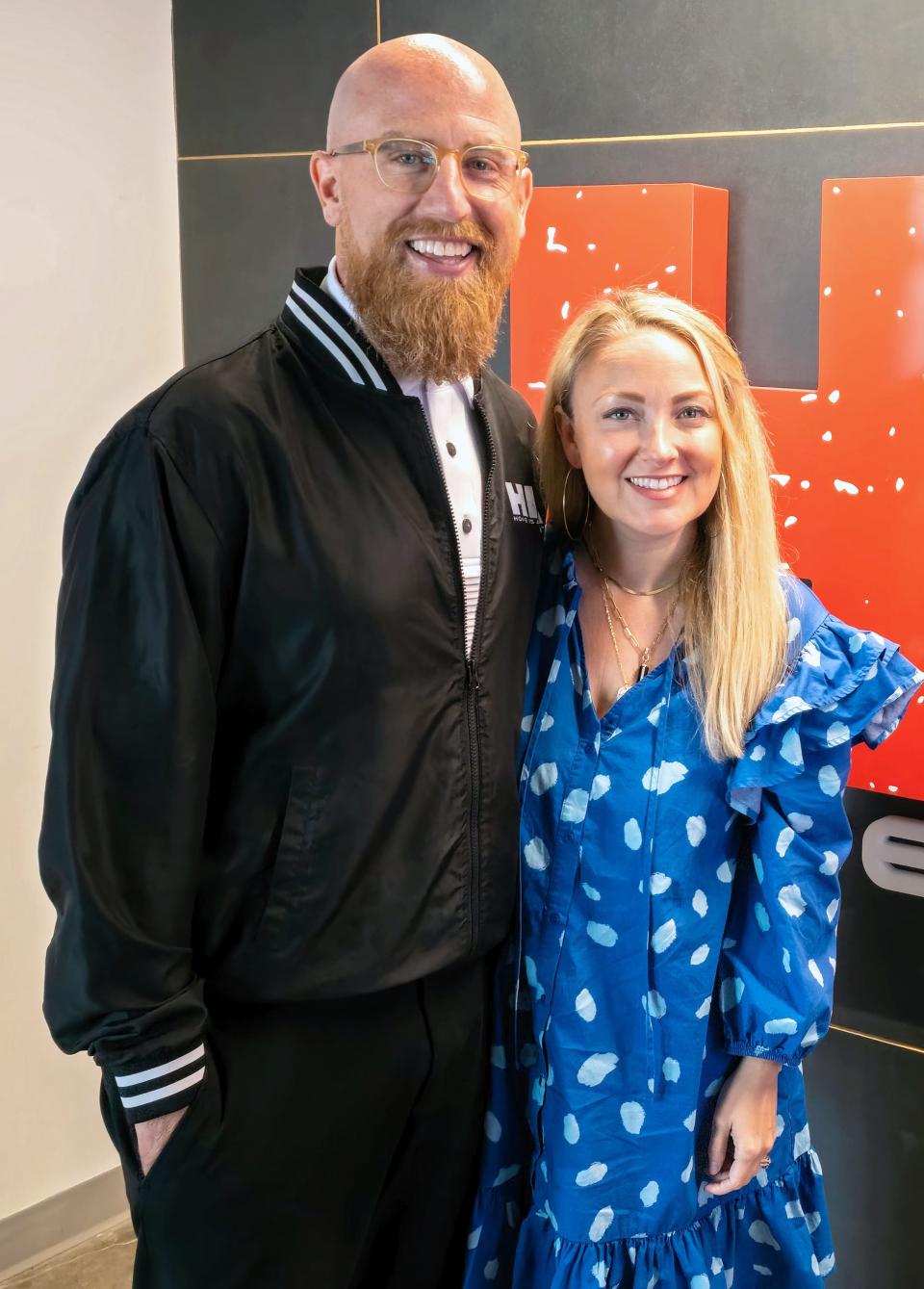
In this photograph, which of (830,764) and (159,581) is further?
(830,764)

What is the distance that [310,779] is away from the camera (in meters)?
1.60

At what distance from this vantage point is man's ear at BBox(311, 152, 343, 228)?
170cm

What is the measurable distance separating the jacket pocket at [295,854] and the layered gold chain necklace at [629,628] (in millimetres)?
404

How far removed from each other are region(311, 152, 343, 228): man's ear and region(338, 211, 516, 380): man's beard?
1.0 inches

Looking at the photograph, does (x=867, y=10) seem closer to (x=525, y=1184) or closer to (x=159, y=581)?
(x=159, y=581)

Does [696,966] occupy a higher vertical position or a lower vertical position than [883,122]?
lower

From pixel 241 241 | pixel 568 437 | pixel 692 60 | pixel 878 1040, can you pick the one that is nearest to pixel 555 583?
pixel 568 437

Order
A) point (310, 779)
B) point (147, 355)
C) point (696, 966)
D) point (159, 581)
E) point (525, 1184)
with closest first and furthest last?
point (159, 581) → point (310, 779) → point (696, 966) → point (525, 1184) → point (147, 355)

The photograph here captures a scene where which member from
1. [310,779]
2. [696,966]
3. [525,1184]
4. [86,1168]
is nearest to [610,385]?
[310,779]

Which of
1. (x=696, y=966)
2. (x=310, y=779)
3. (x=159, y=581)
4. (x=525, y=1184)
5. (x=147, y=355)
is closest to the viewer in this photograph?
(x=159, y=581)

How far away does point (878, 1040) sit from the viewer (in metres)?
2.24

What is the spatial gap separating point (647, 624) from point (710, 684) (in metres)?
0.15

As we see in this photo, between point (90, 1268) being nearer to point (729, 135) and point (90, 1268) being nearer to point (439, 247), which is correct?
point (439, 247)

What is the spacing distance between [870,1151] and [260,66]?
2.18m
